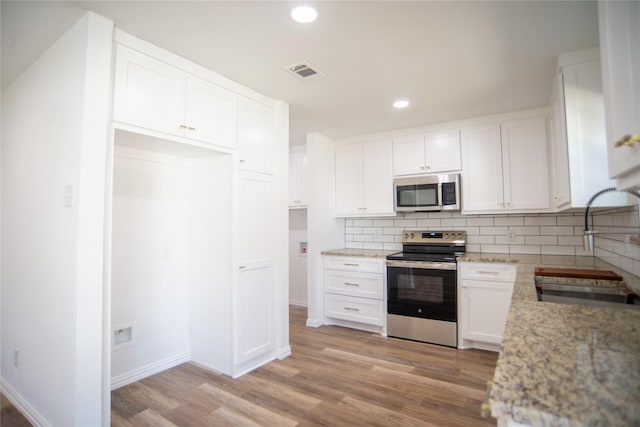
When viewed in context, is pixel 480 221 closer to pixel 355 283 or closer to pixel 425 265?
pixel 425 265

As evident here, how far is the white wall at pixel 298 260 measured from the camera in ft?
16.5

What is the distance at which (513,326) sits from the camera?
989 millimetres

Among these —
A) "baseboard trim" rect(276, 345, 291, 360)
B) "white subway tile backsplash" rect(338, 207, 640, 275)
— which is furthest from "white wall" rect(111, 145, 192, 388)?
"white subway tile backsplash" rect(338, 207, 640, 275)

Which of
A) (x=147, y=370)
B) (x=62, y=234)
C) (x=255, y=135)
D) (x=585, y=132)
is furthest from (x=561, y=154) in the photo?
(x=147, y=370)

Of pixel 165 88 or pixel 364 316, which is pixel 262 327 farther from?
pixel 165 88

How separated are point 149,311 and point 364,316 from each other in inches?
87.2

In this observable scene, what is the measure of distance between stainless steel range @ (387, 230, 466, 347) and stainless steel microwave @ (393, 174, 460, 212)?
0.41 m

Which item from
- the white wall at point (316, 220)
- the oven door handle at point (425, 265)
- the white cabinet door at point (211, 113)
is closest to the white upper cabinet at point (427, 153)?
the white wall at point (316, 220)

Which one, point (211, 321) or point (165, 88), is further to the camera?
point (211, 321)

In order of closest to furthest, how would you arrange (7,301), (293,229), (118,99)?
(118,99), (7,301), (293,229)

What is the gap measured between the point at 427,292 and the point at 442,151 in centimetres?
154

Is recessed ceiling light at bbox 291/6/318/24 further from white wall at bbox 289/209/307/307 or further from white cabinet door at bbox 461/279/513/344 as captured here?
white wall at bbox 289/209/307/307

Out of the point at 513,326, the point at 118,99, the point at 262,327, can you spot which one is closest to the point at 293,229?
the point at 262,327

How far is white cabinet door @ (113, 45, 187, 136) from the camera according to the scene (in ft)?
6.31
